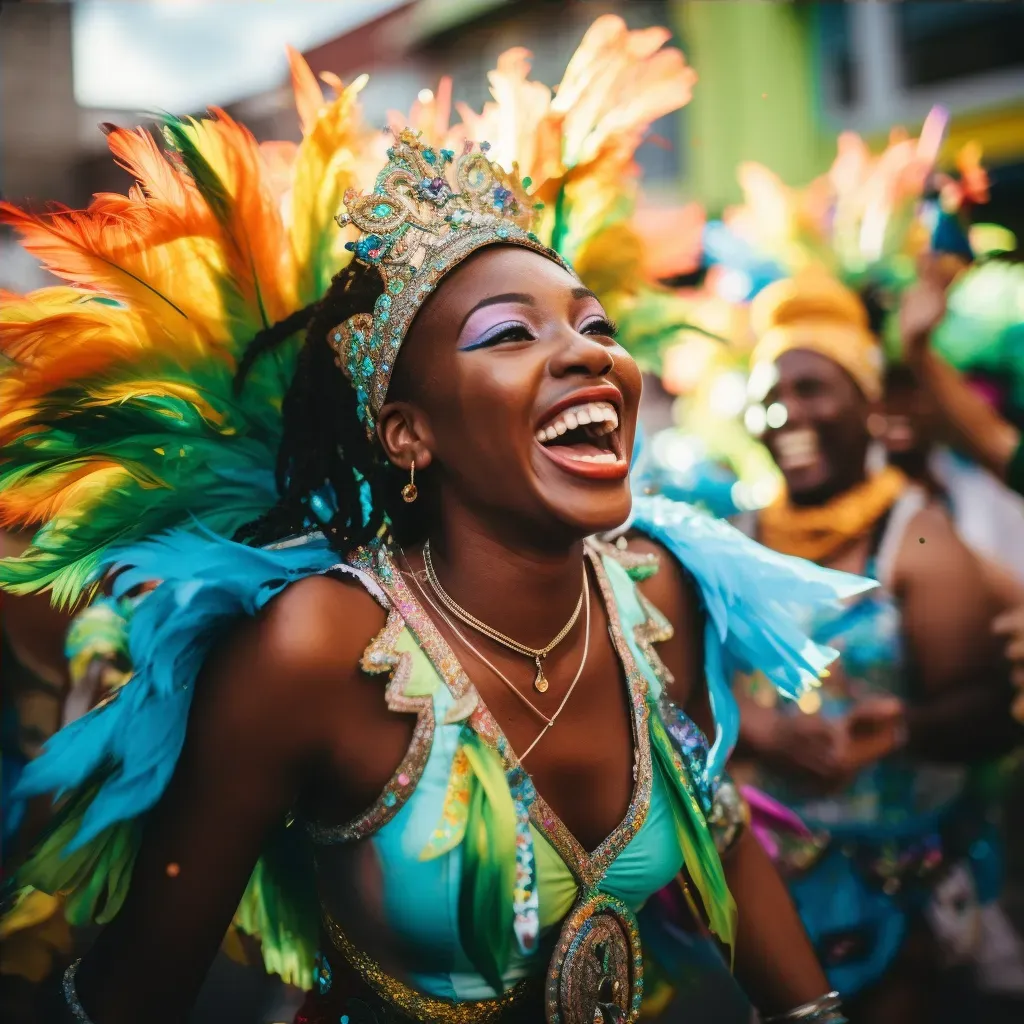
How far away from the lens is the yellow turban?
12.3ft

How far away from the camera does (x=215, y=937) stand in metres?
1.60

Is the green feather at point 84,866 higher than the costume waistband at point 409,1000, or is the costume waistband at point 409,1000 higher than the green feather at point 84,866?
the green feather at point 84,866

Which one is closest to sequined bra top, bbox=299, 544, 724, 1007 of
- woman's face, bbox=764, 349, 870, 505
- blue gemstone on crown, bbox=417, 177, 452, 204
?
blue gemstone on crown, bbox=417, 177, 452, 204

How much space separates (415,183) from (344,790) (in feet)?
3.06

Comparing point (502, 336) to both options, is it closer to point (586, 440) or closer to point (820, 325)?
point (586, 440)

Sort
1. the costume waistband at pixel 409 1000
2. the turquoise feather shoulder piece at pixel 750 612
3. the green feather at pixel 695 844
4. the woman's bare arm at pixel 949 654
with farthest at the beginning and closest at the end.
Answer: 1. the woman's bare arm at pixel 949 654
2. the turquoise feather shoulder piece at pixel 750 612
3. the green feather at pixel 695 844
4. the costume waistband at pixel 409 1000

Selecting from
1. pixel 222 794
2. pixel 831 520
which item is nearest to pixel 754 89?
pixel 831 520

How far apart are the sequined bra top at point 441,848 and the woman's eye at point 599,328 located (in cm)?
49

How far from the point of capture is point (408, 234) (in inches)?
67.2

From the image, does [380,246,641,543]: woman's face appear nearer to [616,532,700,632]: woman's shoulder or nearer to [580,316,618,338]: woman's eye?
[580,316,618,338]: woman's eye

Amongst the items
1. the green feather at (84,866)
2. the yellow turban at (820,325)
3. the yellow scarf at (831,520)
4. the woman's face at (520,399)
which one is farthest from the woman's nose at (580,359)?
the yellow turban at (820,325)

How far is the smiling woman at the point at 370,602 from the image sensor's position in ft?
5.15

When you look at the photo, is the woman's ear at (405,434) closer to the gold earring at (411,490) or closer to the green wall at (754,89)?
the gold earring at (411,490)

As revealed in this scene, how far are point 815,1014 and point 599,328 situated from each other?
1.27m
